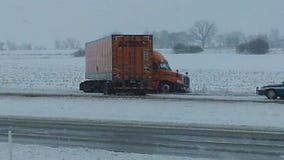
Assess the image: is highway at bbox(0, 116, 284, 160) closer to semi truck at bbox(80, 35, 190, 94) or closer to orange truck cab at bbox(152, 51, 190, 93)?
semi truck at bbox(80, 35, 190, 94)

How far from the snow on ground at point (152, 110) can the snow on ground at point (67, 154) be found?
7.88 meters

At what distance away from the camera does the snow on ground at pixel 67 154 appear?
12680 mm

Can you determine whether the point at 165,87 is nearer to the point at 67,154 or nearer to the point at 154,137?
the point at 154,137

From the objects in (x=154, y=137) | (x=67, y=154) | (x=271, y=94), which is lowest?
(x=154, y=137)

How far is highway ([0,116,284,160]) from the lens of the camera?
1419 centimetres

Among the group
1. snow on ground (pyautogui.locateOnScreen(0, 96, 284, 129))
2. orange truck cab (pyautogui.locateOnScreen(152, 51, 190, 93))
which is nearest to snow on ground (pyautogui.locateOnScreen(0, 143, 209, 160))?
snow on ground (pyautogui.locateOnScreen(0, 96, 284, 129))

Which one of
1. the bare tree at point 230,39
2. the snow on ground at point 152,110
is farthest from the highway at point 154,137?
the bare tree at point 230,39

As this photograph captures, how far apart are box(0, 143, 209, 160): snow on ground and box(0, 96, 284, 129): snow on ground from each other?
788 centimetres

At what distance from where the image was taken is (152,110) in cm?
2552

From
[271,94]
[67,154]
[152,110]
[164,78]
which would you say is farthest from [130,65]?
[67,154]

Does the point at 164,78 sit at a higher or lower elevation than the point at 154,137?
higher

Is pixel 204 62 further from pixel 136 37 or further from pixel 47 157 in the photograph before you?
pixel 47 157

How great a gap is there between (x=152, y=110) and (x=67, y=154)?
12.5 meters

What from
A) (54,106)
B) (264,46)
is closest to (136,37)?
(54,106)
